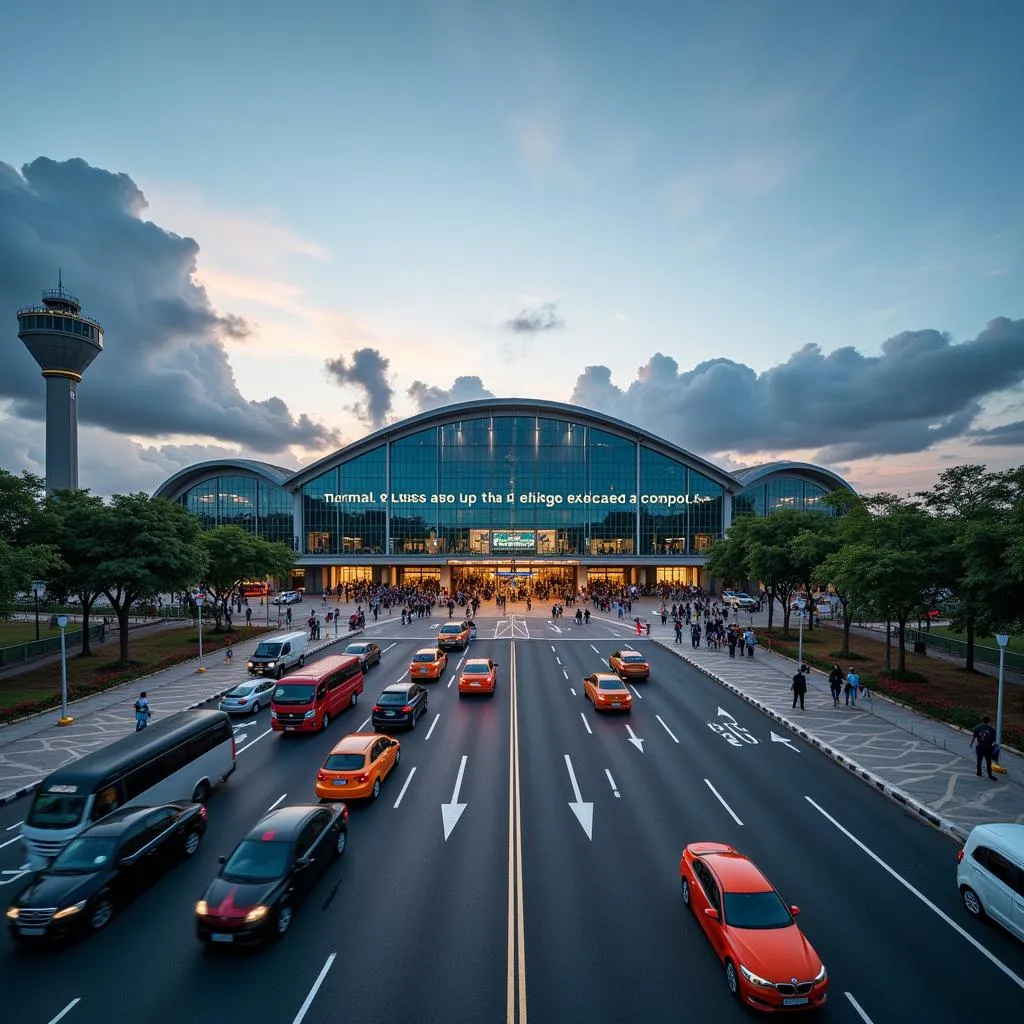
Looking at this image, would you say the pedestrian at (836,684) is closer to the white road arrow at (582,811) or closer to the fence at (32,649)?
the white road arrow at (582,811)

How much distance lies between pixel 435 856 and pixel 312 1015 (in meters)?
4.89

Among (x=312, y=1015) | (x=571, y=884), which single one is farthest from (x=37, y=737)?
(x=571, y=884)

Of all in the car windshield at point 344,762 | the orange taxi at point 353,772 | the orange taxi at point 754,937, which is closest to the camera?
the orange taxi at point 754,937

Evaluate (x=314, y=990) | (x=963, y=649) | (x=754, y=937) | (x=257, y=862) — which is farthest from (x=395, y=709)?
(x=963, y=649)

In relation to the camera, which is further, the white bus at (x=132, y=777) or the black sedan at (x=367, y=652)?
the black sedan at (x=367, y=652)

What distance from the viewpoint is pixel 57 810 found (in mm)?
13188

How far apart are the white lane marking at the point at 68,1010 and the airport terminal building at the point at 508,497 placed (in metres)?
73.5

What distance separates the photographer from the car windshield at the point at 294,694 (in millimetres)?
22797

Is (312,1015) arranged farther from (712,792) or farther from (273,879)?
(712,792)

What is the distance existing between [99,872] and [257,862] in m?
3.25

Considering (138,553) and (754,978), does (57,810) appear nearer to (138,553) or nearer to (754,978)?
(754,978)

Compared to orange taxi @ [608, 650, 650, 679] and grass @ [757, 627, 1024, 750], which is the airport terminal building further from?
orange taxi @ [608, 650, 650, 679]

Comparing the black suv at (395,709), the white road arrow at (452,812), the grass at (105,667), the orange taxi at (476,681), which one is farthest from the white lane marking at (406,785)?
A: the grass at (105,667)

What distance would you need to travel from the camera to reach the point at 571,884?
12766 millimetres
